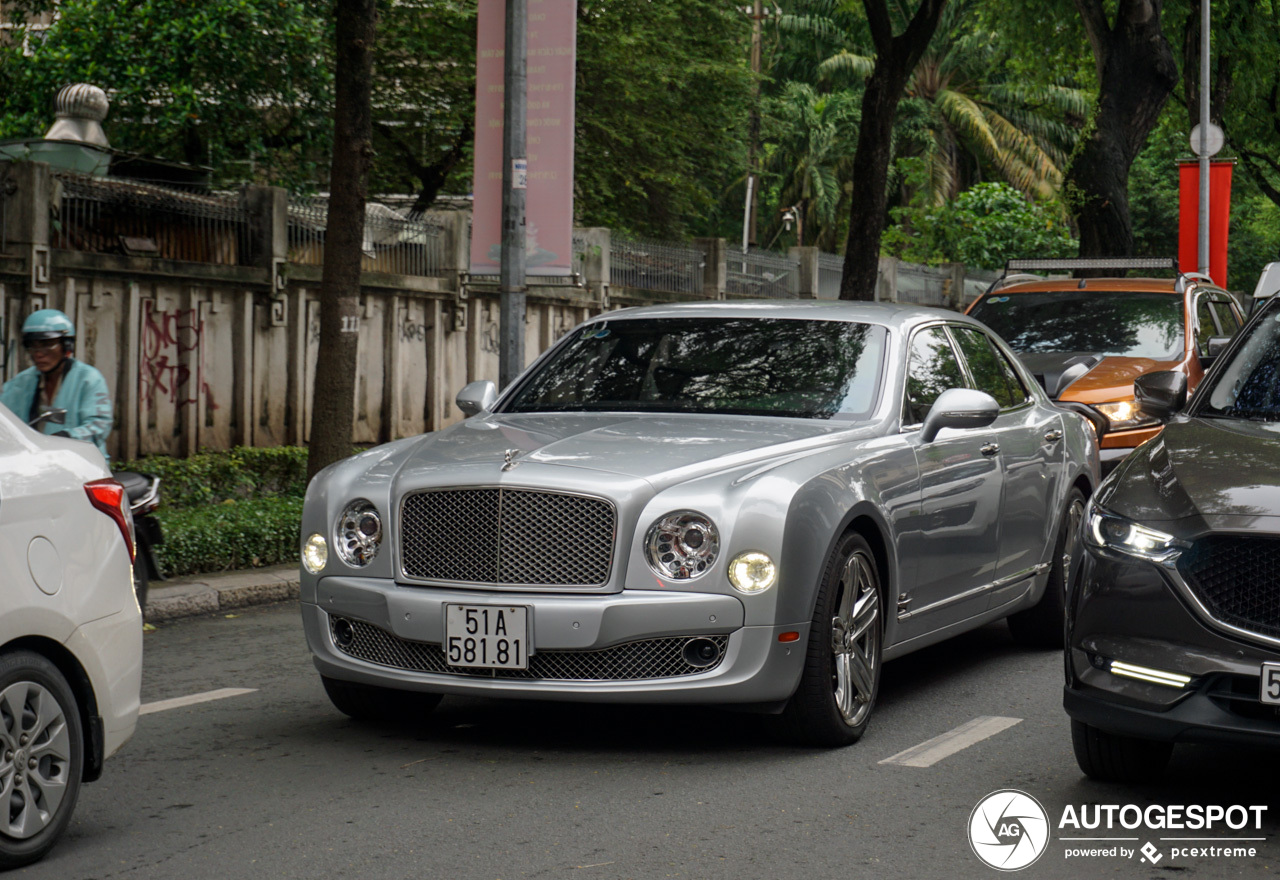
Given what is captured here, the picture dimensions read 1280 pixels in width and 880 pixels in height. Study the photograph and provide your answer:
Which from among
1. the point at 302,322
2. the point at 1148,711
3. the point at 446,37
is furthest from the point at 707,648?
the point at 446,37

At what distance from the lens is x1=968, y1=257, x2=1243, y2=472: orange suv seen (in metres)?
11.5

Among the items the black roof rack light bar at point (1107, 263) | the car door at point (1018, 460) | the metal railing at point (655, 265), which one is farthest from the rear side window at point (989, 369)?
the metal railing at point (655, 265)

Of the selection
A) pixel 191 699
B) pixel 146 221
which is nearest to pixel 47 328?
pixel 191 699

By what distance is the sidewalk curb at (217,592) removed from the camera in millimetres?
9211

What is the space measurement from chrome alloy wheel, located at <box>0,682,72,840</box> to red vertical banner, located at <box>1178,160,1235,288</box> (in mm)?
22581

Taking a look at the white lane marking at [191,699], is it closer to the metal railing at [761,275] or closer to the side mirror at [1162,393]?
the side mirror at [1162,393]

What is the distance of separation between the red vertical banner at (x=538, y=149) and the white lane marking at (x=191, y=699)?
237 inches

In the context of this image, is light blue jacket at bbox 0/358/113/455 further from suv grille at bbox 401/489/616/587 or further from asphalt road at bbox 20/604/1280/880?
suv grille at bbox 401/489/616/587

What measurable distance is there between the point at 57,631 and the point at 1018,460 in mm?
4550

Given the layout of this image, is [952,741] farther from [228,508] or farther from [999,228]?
[999,228]

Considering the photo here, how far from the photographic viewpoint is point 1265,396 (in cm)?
589

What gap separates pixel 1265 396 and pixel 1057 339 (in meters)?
6.97

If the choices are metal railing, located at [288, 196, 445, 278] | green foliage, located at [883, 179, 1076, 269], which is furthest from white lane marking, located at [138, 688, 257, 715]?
green foliage, located at [883, 179, 1076, 269]

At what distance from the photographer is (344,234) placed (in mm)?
11836
